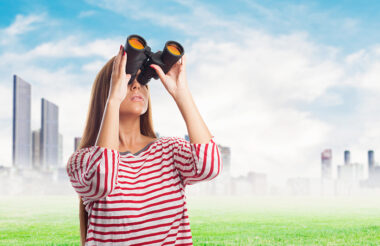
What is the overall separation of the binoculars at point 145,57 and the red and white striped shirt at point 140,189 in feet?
1.11

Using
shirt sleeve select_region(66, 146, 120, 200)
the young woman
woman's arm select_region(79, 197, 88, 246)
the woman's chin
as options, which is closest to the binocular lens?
the young woman

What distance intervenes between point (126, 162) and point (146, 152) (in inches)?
3.5

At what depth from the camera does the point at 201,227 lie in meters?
5.94

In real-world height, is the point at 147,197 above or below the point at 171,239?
above

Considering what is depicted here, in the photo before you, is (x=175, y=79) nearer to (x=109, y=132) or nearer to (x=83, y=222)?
(x=109, y=132)

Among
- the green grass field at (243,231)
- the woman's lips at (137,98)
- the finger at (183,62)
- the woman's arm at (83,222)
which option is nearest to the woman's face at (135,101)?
the woman's lips at (137,98)

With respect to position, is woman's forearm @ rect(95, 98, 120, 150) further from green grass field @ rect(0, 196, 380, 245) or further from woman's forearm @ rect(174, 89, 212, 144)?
green grass field @ rect(0, 196, 380, 245)

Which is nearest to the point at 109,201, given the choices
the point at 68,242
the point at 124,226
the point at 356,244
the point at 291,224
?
the point at 124,226

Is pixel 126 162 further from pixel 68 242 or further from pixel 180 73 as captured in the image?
pixel 68 242

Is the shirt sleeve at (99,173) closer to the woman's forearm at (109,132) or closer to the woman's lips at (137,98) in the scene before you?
the woman's forearm at (109,132)

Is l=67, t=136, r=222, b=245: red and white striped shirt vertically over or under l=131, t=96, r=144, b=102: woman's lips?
under

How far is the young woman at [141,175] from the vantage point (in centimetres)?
140

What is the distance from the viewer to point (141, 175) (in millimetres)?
1515

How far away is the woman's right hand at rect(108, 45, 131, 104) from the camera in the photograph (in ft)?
4.77
